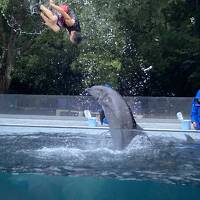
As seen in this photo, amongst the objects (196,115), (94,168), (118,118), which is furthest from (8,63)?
(94,168)

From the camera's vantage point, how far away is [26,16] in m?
26.3

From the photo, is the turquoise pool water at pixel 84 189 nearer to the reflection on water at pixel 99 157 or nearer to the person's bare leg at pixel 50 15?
the reflection on water at pixel 99 157

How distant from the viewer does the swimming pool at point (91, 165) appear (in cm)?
584

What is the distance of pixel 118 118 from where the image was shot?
11578mm

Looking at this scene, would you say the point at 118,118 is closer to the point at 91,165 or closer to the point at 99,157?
the point at 99,157

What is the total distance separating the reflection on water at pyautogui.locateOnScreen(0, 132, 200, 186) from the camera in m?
6.81

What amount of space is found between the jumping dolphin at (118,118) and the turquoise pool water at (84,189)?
4.77 m

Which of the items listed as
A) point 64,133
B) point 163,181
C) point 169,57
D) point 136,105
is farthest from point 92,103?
point 169,57

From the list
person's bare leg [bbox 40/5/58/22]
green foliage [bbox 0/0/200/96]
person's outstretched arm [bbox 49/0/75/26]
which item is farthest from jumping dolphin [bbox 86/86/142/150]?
green foliage [bbox 0/0/200/96]

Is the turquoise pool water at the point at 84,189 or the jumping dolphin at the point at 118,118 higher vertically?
the jumping dolphin at the point at 118,118

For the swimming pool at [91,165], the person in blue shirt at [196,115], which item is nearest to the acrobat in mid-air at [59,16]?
the swimming pool at [91,165]

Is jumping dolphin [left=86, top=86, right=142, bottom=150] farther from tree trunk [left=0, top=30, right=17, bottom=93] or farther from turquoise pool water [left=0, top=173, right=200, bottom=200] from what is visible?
tree trunk [left=0, top=30, right=17, bottom=93]

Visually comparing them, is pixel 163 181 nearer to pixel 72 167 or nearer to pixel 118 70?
pixel 72 167

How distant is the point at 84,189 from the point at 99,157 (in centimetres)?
364
